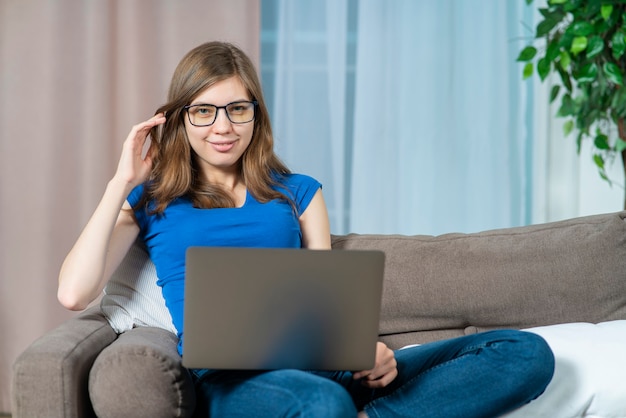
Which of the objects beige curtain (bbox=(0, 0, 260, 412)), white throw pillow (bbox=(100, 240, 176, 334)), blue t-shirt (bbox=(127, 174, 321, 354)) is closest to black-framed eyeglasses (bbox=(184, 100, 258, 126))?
blue t-shirt (bbox=(127, 174, 321, 354))

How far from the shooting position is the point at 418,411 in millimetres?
1450

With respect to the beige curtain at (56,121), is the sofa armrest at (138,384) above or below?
below

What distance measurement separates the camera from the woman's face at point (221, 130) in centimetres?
172

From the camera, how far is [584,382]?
159 cm

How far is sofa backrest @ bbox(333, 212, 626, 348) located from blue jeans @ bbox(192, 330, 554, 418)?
34 cm

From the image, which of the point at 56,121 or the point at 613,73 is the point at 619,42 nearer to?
the point at 613,73

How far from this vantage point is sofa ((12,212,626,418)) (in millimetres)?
1330

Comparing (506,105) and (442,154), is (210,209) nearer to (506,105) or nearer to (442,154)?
(442,154)

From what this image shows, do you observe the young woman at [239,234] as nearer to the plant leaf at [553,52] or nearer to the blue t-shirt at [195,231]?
the blue t-shirt at [195,231]

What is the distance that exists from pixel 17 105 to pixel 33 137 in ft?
0.43

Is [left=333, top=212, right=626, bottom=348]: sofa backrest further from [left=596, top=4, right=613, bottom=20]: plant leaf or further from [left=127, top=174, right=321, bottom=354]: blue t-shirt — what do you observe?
[left=596, top=4, right=613, bottom=20]: plant leaf

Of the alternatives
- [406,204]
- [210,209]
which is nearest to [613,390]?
[210,209]

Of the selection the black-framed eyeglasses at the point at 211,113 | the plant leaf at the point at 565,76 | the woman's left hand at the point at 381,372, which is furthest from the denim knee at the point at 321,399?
the plant leaf at the point at 565,76

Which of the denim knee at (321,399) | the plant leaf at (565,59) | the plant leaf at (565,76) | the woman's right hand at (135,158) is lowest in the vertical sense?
the denim knee at (321,399)
